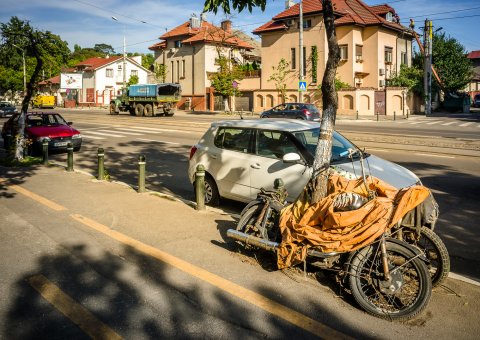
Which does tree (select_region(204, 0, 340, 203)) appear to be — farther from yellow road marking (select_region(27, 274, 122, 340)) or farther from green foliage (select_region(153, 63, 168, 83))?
green foliage (select_region(153, 63, 168, 83))

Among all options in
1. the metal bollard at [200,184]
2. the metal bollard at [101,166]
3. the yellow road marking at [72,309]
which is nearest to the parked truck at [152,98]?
the metal bollard at [101,166]

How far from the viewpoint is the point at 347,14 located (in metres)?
41.4

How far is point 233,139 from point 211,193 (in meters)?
1.08

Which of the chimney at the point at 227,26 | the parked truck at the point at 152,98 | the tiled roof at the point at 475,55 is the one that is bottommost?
the parked truck at the point at 152,98

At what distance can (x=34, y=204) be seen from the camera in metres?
7.95

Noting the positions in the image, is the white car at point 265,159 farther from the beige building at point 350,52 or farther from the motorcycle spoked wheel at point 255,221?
the beige building at point 350,52

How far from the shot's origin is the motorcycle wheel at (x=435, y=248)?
14.1 ft

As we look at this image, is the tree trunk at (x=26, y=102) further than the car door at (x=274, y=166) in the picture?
Yes

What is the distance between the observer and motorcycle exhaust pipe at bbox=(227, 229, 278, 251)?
480 cm

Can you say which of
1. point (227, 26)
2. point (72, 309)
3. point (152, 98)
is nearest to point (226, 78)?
point (152, 98)

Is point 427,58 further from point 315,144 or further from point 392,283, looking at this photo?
point 392,283

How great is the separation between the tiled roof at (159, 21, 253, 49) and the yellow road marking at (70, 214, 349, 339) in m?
46.3

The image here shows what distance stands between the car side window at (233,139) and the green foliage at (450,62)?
49363 mm

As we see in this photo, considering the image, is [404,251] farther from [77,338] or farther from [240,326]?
[77,338]
